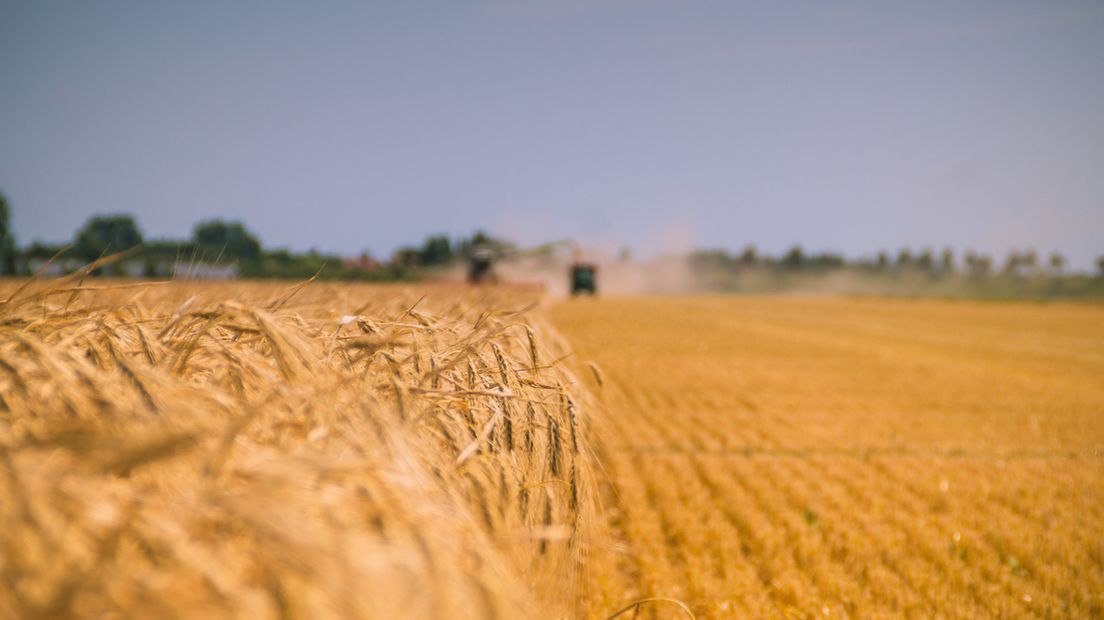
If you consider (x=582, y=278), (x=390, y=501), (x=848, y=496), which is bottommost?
(x=848, y=496)

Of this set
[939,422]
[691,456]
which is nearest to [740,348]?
[939,422]

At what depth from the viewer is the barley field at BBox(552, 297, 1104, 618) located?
4.95 meters

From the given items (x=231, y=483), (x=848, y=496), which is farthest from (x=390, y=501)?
(x=848, y=496)

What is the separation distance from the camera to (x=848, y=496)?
714cm

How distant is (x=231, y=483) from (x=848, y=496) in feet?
23.9

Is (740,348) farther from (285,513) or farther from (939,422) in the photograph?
(285,513)

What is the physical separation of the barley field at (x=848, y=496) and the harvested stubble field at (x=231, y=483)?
891mm

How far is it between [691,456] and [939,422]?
556 centimetres

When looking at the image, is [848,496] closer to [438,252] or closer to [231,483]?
[231,483]

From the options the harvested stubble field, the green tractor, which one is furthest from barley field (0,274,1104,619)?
the green tractor

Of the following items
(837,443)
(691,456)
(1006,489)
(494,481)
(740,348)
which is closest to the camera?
(494,481)

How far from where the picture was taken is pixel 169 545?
940 millimetres

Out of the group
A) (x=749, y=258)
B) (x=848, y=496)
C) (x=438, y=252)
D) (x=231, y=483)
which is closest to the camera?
(x=231, y=483)

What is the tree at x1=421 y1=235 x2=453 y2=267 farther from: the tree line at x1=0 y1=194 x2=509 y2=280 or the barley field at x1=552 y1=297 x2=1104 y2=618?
the barley field at x1=552 y1=297 x2=1104 y2=618
